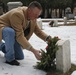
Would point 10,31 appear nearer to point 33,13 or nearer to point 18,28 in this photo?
point 18,28

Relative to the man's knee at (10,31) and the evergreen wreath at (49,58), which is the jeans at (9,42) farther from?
the evergreen wreath at (49,58)

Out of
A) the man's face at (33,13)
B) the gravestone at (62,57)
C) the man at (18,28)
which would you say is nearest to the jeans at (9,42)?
the man at (18,28)

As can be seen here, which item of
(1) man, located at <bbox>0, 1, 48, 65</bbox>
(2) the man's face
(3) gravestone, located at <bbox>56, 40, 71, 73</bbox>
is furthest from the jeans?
(3) gravestone, located at <bbox>56, 40, 71, 73</bbox>

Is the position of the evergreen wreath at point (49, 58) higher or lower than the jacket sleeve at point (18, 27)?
lower

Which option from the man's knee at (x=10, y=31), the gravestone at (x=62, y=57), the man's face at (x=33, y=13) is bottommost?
the gravestone at (x=62, y=57)

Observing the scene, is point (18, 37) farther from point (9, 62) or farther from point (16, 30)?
point (9, 62)

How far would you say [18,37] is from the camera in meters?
5.40

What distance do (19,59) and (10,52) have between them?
2.01ft

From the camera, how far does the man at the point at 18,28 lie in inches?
211

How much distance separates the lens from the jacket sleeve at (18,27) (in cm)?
533

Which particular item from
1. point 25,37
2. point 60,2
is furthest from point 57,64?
point 60,2

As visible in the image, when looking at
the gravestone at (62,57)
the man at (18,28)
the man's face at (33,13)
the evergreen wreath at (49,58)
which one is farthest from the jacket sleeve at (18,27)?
the gravestone at (62,57)

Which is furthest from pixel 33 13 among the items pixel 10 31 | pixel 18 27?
pixel 10 31

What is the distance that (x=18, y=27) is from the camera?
212 inches
